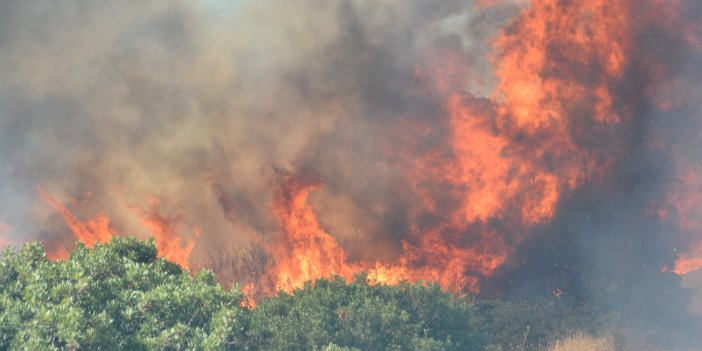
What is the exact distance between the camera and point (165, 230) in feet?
114

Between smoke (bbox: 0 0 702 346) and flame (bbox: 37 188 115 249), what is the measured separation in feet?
0.36

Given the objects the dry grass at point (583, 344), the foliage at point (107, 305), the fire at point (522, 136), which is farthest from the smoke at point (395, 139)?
the foliage at point (107, 305)

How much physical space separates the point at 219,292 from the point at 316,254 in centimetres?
1704

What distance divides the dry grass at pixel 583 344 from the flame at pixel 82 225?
21482 millimetres

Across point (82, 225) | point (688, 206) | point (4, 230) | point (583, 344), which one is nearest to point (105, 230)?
point (82, 225)

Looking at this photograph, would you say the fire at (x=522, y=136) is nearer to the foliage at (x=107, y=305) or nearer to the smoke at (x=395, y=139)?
the smoke at (x=395, y=139)

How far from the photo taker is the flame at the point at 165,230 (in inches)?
Result: 1334

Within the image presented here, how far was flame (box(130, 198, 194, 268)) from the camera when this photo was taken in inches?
1334

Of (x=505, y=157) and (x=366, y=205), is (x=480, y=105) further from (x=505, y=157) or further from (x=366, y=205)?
(x=366, y=205)

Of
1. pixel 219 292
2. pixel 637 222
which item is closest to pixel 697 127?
pixel 637 222

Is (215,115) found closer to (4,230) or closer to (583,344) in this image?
(4,230)

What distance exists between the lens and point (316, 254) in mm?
32031

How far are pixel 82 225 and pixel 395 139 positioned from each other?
52.7ft

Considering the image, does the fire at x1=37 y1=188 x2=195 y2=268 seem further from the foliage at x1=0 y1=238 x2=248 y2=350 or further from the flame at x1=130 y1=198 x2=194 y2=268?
the foliage at x1=0 y1=238 x2=248 y2=350
